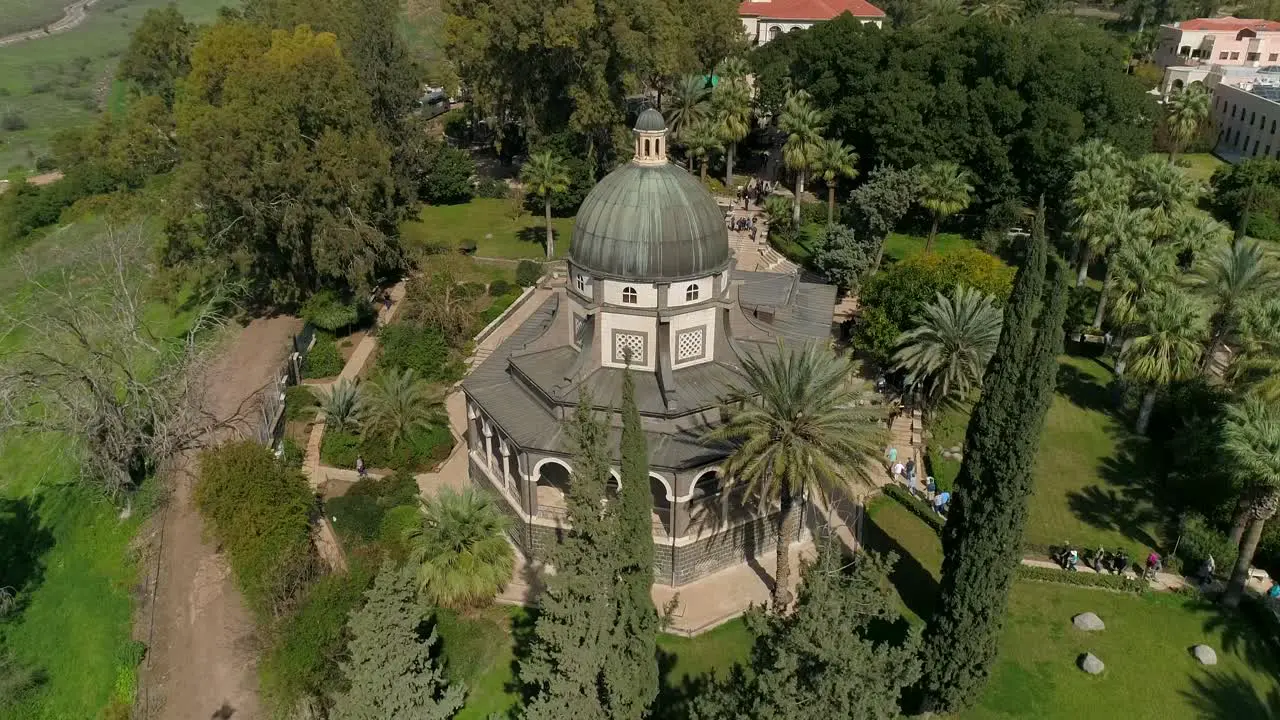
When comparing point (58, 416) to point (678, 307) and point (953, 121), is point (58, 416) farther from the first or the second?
point (953, 121)

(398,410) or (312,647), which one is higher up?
(398,410)

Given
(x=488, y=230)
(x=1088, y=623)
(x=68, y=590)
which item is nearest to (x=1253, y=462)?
(x=1088, y=623)

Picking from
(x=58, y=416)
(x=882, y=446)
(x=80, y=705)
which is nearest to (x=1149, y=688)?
(x=882, y=446)

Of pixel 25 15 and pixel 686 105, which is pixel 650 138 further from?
pixel 25 15

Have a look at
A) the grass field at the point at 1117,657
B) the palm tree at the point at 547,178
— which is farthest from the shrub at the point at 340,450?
the palm tree at the point at 547,178

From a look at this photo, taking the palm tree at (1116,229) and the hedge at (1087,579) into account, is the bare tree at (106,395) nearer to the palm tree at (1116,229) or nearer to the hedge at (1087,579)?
the hedge at (1087,579)
